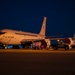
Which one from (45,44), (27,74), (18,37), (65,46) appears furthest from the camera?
(18,37)

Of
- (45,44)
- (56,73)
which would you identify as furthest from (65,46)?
(56,73)

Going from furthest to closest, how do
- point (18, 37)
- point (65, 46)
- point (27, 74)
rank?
point (18, 37), point (65, 46), point (27, 74)

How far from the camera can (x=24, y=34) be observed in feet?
221

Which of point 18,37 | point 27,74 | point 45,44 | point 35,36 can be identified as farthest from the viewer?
point 35,36

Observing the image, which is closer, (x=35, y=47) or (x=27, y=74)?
(x=27, y=74)

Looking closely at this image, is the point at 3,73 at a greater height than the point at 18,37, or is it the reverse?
the point at 18,37

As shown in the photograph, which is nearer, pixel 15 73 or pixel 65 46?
pixel 15 73

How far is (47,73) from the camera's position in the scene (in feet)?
42.9

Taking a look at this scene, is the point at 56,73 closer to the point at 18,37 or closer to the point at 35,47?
the point at 35,47

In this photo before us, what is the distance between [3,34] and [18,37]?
437 centimetres

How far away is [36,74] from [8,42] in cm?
4977

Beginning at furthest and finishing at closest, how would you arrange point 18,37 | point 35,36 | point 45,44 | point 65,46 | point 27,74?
1. point 35,36
2. point 18,37
3. point 45,44
4. point 65,46
5. point 27,74

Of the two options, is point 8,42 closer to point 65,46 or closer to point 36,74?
point 65,46

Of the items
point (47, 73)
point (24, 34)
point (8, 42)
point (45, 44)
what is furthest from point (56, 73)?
point (24, 34)
